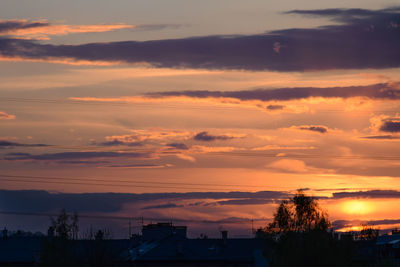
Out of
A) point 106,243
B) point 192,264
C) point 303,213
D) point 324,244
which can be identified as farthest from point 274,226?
point 106,243

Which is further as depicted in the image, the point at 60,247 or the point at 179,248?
the point at 179,248

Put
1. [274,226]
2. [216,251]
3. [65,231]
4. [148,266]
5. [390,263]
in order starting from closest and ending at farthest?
[65,231]
[390,263]
[274,226]
[148,266]
[216,251]

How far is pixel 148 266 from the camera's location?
125250 millimetres

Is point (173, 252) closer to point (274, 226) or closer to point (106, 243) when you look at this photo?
point (274, 226)

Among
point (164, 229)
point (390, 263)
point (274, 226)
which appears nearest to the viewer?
point (390, 263)

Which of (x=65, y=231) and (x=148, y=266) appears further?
(x=148, y=266)

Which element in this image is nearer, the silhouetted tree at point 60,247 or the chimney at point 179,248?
the silhouetted tree at point 60,247

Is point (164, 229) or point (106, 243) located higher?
point (164, 229)

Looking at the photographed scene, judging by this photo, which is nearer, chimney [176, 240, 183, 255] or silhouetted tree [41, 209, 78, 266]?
silhouetted tree [41, 209, 78, 266]

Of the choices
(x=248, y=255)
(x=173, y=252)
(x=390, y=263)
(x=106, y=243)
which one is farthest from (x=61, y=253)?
(x=248, y=255)

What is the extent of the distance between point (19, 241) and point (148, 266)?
1039 inches

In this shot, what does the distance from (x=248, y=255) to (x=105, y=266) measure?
6451 centimetres

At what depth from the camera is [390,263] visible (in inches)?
3546

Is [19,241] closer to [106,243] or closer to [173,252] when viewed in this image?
[173,252]
